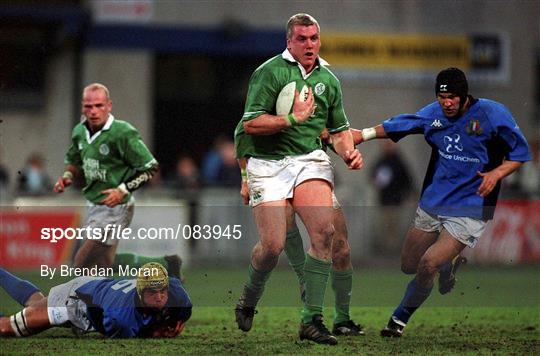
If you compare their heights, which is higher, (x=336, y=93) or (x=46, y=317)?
(x=336, y=93)

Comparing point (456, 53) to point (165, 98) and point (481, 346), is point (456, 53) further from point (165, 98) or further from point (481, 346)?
point (481, 346)

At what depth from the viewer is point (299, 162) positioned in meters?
8.35

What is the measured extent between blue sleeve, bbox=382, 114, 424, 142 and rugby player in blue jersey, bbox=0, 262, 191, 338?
2.01m

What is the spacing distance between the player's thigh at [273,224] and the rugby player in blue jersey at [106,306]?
83 cm

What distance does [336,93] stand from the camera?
8453 millimetres

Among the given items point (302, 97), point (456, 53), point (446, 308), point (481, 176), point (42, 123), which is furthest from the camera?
point (42, 123)

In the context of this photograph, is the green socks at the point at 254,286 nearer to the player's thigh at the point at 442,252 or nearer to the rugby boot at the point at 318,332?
the rugby boot at the point at 318,332

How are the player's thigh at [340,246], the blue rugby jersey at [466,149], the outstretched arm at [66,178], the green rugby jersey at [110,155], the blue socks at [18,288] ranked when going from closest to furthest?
the blue socks at [18,288]
the blue rugby jersey at [466,149]
the player's thigh at [340,246]
the outstretched arm at [66,178]
the green rugby jersey at [110,155]

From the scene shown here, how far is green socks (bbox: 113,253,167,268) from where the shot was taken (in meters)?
8.75

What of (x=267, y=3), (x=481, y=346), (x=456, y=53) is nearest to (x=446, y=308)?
(x=481, y=346)

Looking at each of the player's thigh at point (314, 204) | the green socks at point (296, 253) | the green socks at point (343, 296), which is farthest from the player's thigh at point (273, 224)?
the green socks at point (343, 296)

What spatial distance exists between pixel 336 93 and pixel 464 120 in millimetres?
1028

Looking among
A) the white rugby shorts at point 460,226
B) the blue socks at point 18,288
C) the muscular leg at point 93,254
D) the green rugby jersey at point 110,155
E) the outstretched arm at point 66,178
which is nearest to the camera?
the blue socks at point 18,288

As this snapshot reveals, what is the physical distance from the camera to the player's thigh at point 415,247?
8.99 metres
